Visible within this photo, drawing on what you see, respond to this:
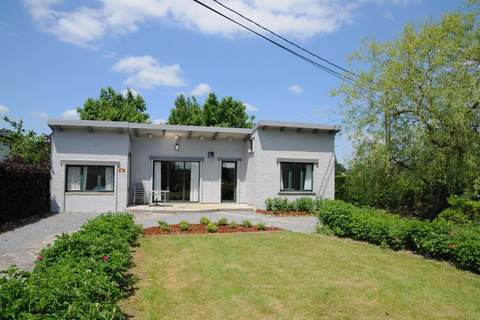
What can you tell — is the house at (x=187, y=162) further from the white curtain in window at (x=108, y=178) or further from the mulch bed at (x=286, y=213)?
the mulch bed at (x=286, y=213)

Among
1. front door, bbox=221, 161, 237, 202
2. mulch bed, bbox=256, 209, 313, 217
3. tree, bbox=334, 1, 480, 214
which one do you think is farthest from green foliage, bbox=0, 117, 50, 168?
tree, bbox=334, 1, 480, 214

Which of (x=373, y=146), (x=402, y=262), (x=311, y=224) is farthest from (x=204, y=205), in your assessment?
(x=402, y=262)

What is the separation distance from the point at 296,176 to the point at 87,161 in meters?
9.27

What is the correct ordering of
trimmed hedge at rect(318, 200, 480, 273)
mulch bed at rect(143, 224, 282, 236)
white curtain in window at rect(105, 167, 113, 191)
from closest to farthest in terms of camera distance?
trimmed hedge at rect(318, 200, 480, 273) < mulch bed at rect(143, 224, 282, 236) < white curtain in window at rect(105, 167, 113, 191)

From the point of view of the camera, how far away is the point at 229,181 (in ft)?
58.9

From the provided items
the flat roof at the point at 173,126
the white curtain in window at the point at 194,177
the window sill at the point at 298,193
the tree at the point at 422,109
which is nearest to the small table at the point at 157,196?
the white curtain in window at the point at 194,177

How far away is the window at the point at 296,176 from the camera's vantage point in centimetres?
1667

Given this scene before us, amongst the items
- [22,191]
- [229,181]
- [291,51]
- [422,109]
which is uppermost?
[291,51]

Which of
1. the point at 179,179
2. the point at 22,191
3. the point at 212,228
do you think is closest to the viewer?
the point at 212,228

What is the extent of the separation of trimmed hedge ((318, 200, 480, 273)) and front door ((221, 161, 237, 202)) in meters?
7.51

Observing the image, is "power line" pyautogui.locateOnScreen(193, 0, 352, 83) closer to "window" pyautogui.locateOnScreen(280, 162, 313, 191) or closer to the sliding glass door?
"window" pyautogui.locateOnScreen(280, 162, 313, 191)

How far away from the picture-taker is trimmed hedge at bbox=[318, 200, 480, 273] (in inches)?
270

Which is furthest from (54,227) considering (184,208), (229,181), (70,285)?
(229,181)

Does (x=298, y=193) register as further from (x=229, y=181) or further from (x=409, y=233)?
(x=409, y=233)
